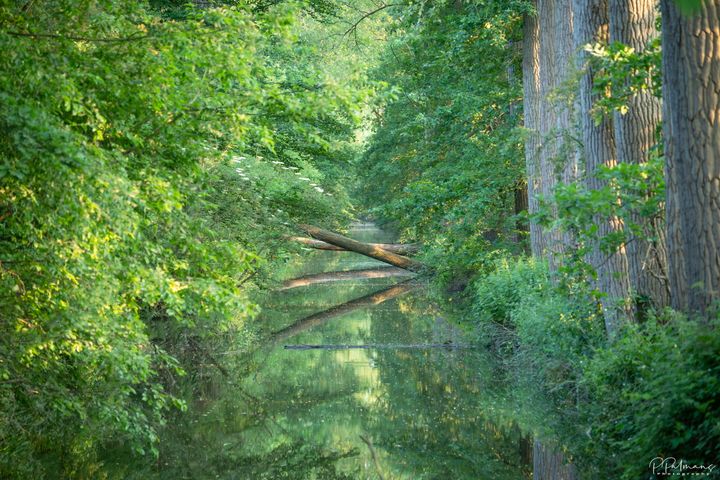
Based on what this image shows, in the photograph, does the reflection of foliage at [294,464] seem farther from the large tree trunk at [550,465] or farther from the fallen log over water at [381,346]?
the fallen log over water at [381,346]

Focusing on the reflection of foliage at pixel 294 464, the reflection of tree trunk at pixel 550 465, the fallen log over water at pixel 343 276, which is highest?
the fallen log over water at pixel 343 276

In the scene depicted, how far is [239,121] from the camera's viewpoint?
26.2 feet

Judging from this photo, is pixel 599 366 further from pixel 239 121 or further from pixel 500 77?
pixel 500 77

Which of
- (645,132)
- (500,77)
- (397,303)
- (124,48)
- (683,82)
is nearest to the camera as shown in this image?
(683,82)

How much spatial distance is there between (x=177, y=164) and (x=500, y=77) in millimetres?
12952

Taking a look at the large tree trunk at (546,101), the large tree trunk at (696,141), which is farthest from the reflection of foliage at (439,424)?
the large tree trunk at (696,141)

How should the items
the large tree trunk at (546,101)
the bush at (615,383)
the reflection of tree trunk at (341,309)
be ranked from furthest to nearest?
the reflection of tree trunk at (341,309)
the large tree trunk at (546,101)
the bush at (615,383)

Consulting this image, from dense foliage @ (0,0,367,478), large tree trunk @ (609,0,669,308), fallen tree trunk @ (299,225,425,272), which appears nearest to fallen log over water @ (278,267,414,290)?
Result: fallen tree trunk @ (299,225,425,272)

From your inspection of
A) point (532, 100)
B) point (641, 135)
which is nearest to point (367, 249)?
point (532, 100)

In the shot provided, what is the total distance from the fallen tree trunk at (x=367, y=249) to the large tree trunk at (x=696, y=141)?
1656cm

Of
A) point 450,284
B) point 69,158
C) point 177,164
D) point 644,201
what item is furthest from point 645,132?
point 450,284

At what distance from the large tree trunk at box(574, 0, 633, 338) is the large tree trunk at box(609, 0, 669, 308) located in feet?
0.83

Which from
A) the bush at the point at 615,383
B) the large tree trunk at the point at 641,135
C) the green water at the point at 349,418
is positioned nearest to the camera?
the bush at the point at 615,383

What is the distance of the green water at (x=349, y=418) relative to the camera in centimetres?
909
